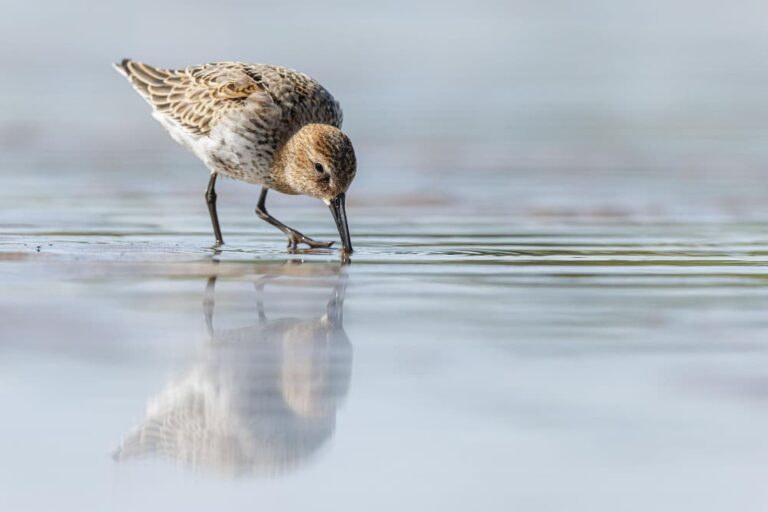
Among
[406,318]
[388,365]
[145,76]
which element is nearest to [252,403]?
[388,365]

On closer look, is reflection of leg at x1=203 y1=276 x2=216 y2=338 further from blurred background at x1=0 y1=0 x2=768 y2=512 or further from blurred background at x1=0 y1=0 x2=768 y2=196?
blurred background at x1=0 y1=0 x2=768 y2=196

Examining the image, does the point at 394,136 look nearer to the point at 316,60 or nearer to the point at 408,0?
the point at 316,60

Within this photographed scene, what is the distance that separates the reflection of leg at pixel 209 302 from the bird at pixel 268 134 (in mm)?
1282

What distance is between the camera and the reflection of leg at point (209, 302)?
222 inches

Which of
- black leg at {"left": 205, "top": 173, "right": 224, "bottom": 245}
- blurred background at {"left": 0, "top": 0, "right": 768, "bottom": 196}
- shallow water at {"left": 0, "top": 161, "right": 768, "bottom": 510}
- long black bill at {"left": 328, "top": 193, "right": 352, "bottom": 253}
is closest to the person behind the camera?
shallow water at {"left": 0, "top": 161, "right": 768, "bottom": 510}

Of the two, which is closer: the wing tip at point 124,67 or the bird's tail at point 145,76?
the bird's tail at point 145,76

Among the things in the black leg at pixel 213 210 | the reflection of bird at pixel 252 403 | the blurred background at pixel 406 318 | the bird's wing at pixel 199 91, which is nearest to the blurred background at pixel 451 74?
the blurred background at pixel 406 318

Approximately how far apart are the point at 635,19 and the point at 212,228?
17.0m

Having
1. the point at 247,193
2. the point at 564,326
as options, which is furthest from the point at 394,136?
the point at 564,326

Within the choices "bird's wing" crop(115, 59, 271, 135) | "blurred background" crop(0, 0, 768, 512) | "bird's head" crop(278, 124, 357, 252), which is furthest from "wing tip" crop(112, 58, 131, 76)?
"bird's head" crop(278, 124, 357, 252)

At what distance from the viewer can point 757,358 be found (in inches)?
205

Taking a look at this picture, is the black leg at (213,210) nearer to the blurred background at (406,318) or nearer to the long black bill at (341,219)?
the blurred background at (406,318)

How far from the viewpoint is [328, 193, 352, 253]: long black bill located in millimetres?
7805

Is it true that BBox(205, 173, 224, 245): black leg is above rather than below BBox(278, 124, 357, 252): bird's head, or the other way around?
below
